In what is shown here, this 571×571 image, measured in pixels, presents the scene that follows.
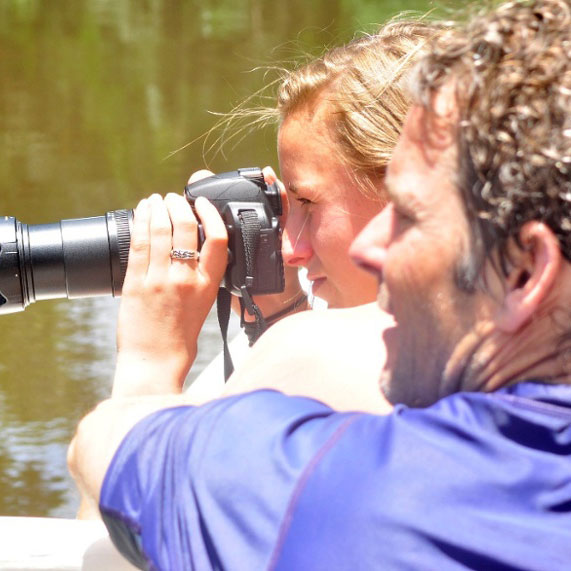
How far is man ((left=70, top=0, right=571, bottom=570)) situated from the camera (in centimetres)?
58

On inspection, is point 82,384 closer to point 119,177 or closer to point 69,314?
point 69,314

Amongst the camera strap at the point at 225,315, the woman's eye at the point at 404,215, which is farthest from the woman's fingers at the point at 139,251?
the woman's eye at the point at 404,215

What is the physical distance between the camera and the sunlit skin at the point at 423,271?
635 mm

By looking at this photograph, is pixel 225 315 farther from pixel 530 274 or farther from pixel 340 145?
pixel 530 274

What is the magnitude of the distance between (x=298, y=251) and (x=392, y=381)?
1.74 feet

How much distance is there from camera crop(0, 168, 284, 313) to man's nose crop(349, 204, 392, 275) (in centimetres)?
42

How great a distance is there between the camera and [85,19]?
607 centimetres

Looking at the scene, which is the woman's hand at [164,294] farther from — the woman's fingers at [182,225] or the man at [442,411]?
the man at [442,411]

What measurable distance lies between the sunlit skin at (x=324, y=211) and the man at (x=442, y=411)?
0.50 metres

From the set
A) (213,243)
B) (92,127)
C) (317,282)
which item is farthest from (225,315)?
(92,127)

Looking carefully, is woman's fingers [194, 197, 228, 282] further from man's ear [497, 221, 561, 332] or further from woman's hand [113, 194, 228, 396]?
man's ear [497, 221, 561, 332]

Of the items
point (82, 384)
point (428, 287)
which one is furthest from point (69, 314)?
point (428, 287)

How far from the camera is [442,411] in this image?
2.01ft

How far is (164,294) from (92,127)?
127 inches
